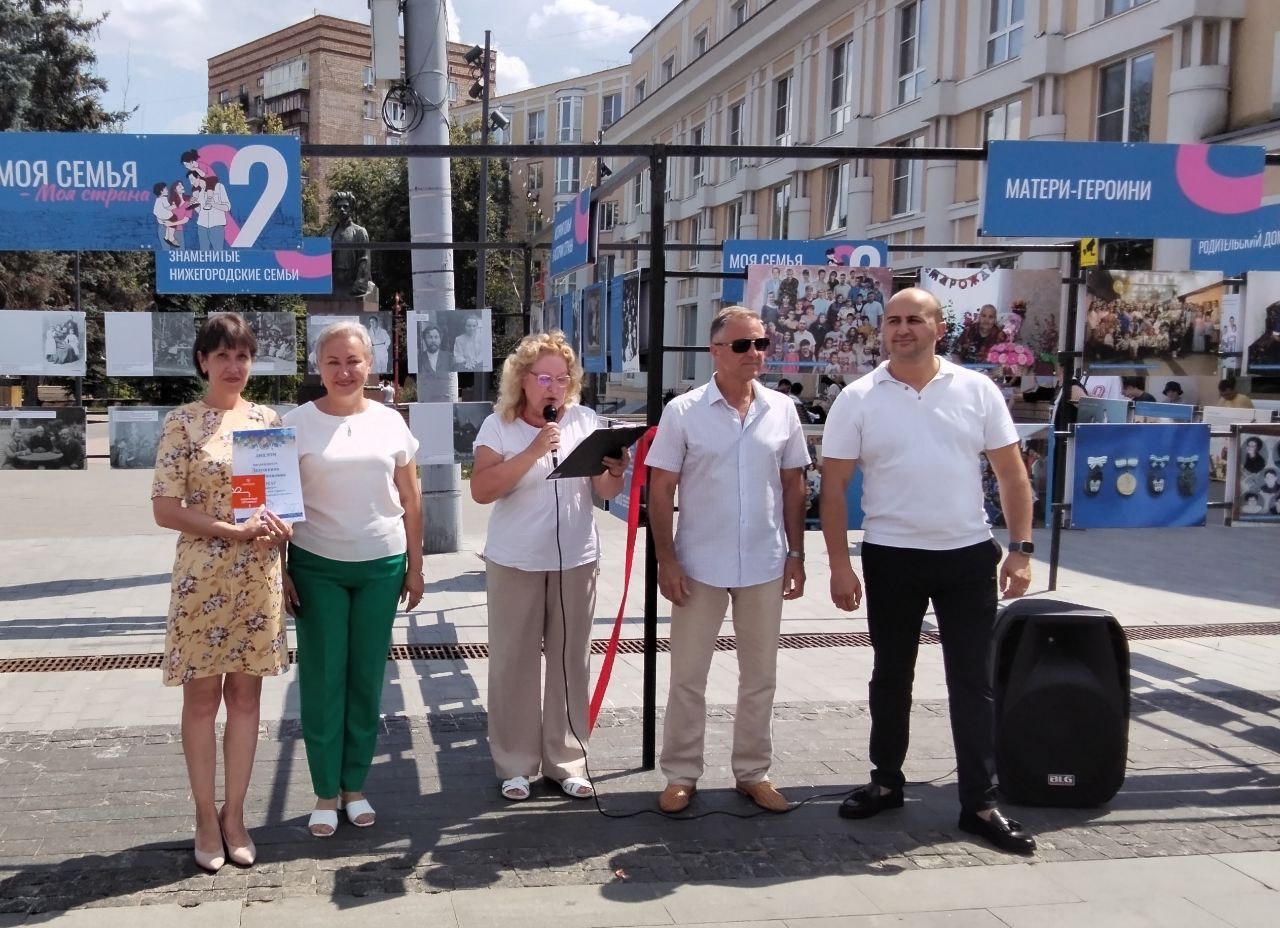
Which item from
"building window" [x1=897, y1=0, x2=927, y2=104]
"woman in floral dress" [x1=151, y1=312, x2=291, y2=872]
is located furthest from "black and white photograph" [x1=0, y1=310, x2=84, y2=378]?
"building window" [x1=897, y1=0, x2=927, y2=104]

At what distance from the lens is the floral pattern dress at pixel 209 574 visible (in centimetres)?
384

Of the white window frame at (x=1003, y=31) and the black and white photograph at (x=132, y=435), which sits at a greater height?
the white window frame at (x=1003, y=31)

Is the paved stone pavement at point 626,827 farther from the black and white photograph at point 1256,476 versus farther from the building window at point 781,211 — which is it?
the building window at point 781,211

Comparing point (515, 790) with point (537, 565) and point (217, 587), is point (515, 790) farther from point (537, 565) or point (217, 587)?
point (217, 587)

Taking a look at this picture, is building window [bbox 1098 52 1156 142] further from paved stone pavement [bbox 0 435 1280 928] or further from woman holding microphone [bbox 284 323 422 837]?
woman holding microphone [bbox 284 323 422 837]

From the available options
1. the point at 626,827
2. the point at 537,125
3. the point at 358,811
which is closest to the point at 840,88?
→ the point at 626,827

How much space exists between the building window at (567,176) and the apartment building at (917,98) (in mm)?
16551

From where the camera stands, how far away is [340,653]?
13.8 ft

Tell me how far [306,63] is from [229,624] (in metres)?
83.6

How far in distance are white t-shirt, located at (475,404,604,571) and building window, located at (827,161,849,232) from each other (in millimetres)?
26331

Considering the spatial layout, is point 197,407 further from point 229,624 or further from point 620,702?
point 620,702

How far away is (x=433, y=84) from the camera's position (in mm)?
9695

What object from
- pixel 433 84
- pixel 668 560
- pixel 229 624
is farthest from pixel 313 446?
pixel 433 84

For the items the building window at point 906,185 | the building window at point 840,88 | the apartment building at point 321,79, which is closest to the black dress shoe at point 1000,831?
the building window at point 906,185
